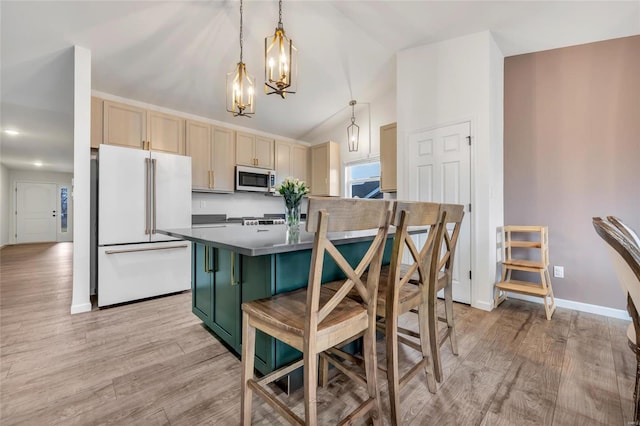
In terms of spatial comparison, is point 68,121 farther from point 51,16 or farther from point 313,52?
point 313,52

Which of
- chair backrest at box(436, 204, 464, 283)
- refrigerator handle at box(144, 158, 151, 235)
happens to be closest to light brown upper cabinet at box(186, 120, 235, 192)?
refrigerator handle at box(144, 158, 151, 235)

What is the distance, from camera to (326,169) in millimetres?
5102

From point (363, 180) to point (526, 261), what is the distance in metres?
2.77

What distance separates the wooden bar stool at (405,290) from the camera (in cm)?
120

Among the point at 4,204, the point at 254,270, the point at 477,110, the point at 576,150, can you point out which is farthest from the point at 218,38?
the point at 4,204

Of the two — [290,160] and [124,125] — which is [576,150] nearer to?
[290,160]

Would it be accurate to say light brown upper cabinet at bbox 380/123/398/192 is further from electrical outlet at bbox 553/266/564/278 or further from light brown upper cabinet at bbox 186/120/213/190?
light brown upper cabinet at bbox 186/120/213/190

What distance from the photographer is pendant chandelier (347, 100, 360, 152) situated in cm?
469

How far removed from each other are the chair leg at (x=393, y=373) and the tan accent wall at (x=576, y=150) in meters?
2.71

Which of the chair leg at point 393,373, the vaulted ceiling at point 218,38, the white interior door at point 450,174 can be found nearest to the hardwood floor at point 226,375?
the chair leg at point 393,373

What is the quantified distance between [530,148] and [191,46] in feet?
12.9

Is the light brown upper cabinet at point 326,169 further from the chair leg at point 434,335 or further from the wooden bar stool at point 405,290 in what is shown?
the chair leg at point 434,335

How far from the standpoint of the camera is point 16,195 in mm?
8578

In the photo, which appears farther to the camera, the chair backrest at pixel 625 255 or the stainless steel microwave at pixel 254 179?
the stainless steel microwave at pixel 254 179
